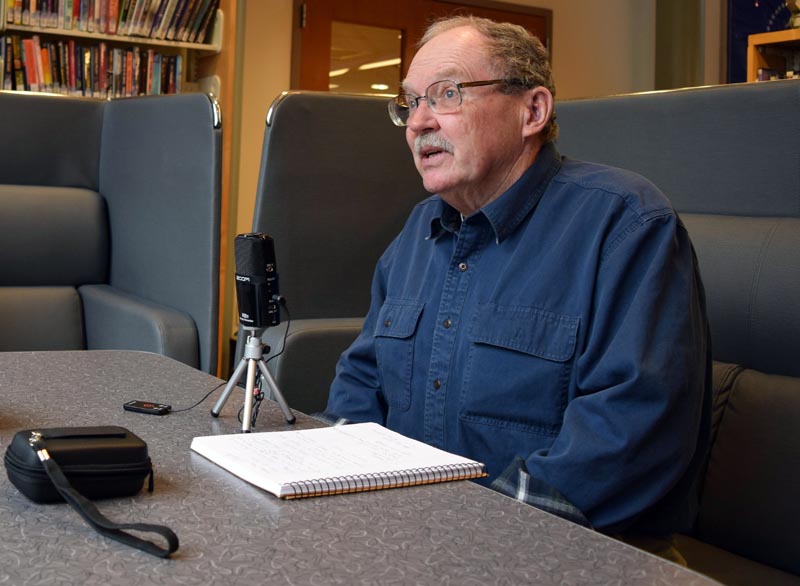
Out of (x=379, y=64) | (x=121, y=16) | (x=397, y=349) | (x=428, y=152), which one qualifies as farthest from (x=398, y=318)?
(x=379, y=64)

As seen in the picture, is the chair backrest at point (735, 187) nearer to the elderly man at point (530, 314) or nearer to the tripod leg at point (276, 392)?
the elderly man at point (530, 314)

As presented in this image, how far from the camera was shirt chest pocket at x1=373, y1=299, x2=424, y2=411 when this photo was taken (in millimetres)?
1474

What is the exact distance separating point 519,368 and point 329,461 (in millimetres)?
426

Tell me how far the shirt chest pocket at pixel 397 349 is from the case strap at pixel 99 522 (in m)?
0.72

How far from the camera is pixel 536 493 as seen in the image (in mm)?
1160

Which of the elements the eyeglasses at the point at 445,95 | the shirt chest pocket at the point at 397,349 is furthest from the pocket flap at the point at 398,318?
the eyeglasses at the point at 445,95

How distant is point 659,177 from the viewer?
1684 millimetres

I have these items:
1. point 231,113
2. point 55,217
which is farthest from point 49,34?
point 55,217

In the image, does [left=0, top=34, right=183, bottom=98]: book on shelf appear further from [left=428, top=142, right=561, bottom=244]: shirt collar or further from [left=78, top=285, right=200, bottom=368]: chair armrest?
[left=428, top=142, right=561, bottom=244]: shirt collar

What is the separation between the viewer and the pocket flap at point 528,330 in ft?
4.15

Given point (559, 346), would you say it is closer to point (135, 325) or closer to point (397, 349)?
point (397, 349)

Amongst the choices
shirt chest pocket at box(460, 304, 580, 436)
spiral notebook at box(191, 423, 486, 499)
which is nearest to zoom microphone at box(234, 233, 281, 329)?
spiral notebook at box(191, 423, 486, 499)

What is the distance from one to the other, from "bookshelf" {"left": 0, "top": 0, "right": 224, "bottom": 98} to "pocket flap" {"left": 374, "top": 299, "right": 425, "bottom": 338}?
2.80 metres

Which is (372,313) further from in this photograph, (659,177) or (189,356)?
(189,356)
